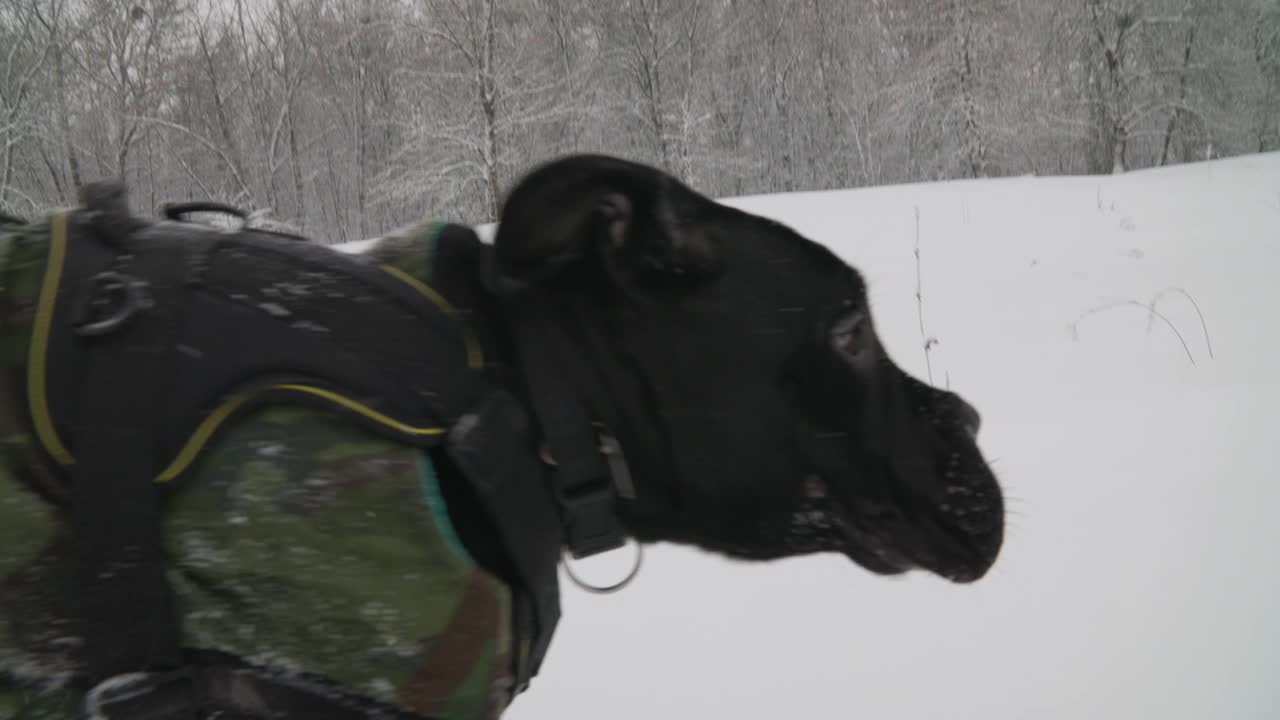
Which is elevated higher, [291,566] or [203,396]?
[203,396]

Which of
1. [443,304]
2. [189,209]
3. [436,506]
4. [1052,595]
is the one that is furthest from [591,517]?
[1052,595]

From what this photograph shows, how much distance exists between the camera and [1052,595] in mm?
2324

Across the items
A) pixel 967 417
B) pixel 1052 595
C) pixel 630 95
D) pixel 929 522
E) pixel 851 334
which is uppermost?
pixel 630 95

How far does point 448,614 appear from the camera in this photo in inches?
41.6

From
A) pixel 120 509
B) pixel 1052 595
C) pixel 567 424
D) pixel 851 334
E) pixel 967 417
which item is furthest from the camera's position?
pixel 1052 595

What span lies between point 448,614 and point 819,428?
75 centimetres

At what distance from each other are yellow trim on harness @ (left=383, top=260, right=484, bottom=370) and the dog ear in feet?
0.33

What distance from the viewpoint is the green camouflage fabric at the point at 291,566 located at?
1.00 meters

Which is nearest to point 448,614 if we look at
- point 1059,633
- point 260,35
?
point 1059,633

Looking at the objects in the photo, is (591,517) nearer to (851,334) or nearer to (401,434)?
(401,434)

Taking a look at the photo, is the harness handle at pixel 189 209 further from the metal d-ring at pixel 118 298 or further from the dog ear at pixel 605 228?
the dog ear at pixel 605 228

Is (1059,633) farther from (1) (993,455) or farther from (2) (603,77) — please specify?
(2) (603,77)

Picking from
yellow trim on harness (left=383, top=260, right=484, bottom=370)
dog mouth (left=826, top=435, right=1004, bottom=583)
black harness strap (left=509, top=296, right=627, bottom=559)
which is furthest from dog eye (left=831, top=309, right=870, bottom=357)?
yellow trim on harness (left=383, top=260, right=484, bottom=370)

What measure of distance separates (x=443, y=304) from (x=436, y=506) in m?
0.36
